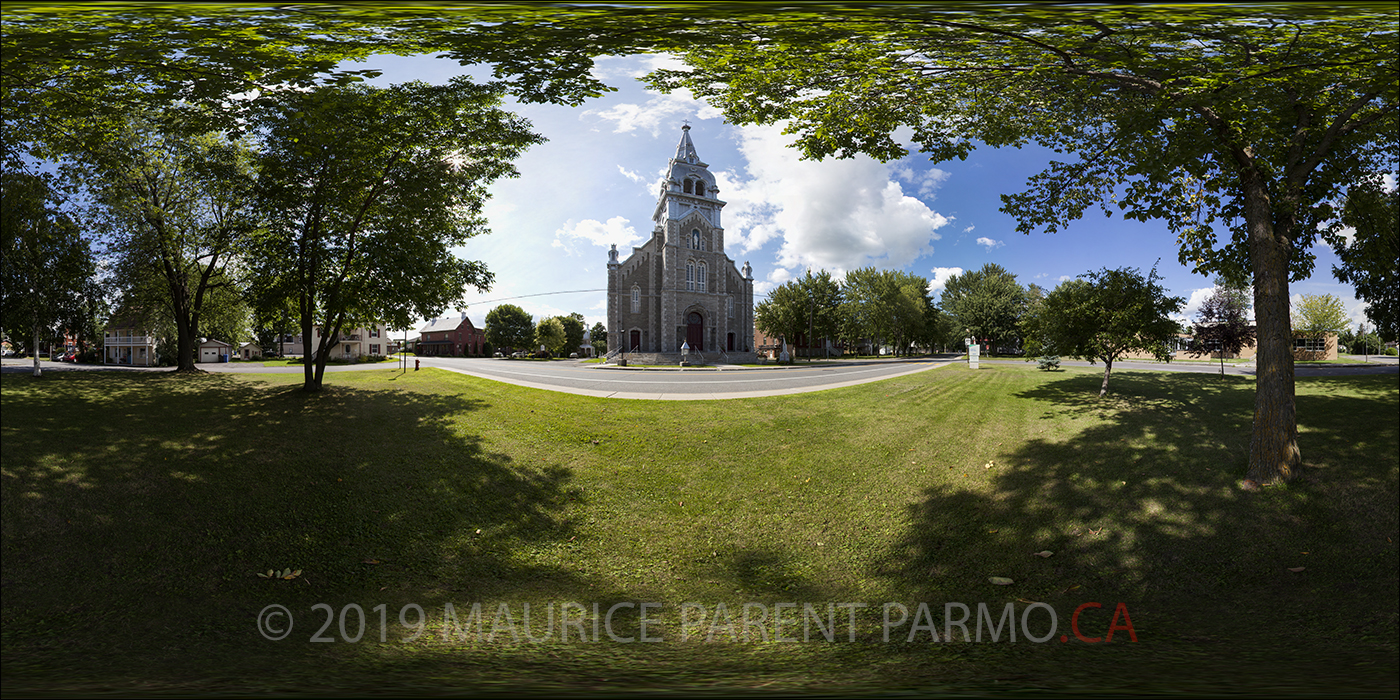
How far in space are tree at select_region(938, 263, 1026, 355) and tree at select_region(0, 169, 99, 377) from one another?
7.60 m

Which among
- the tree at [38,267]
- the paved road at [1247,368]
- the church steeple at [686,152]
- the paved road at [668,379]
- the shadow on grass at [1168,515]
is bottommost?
the shadow on grass at [1168,515]

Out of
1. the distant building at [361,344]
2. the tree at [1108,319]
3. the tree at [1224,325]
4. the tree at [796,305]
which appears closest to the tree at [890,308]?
the tree at [1108,319]

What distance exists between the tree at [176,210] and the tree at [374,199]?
0.69ft

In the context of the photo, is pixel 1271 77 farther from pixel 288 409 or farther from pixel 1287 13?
pixel 288 409

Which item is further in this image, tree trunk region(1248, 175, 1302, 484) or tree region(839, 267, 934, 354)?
tree region(839, 267, 934, 354)

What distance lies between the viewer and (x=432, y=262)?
4.18 metres

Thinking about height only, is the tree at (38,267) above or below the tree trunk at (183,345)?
above

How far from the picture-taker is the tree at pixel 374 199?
128 inches

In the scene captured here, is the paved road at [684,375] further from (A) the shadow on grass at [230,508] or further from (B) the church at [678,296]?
(B) the church at [678,296]

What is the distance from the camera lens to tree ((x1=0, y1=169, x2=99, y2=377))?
2732 mm

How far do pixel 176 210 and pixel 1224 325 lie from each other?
36.0 feet

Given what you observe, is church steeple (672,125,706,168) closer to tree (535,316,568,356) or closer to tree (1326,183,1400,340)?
tree (535,316,568,356)

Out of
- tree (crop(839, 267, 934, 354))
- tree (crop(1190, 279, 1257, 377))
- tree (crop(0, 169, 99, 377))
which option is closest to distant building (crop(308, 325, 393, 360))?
tree (crop(0, 169, 99, 377))

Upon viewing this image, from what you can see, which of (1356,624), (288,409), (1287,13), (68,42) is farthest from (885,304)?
(68,42)
